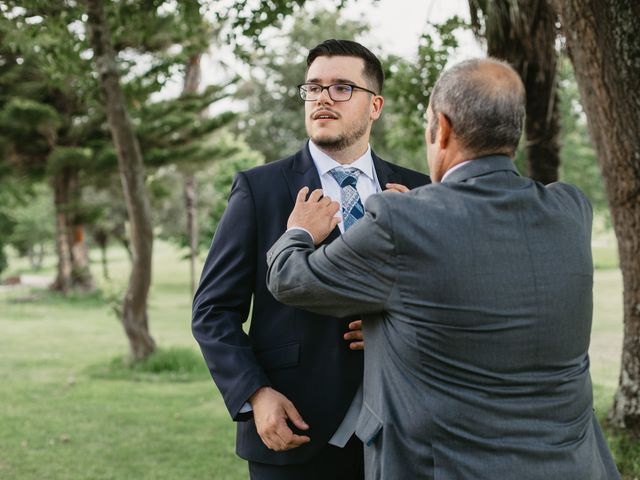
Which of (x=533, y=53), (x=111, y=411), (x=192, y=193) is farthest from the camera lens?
(x=192, y=193)

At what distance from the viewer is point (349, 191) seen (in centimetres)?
263

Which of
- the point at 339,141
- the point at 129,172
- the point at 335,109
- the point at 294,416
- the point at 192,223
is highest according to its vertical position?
the point at 129,172

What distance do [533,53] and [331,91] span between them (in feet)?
15.4

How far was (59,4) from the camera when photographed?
257 inches

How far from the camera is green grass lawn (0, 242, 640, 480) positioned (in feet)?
19.0

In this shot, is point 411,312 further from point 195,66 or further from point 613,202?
point 195,66

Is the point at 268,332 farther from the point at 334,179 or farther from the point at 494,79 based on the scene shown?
the point at 494,79

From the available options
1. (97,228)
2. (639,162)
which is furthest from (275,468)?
(97,228)

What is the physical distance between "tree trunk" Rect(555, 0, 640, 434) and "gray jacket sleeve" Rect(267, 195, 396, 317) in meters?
3.09

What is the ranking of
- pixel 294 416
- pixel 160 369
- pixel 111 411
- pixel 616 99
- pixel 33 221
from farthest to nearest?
pixel 33 221
pixel 160 369
pixel 111 411
pixel 616 99
pixel 294 416

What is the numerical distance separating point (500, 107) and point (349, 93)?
2.90 ft

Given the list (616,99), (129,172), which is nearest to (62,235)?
(129,172)

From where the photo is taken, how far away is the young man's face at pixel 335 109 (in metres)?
2.59

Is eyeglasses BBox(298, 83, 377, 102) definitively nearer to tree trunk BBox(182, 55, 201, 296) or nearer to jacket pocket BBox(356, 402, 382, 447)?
jacket pocket BBox(356, 402, 382, 447)
